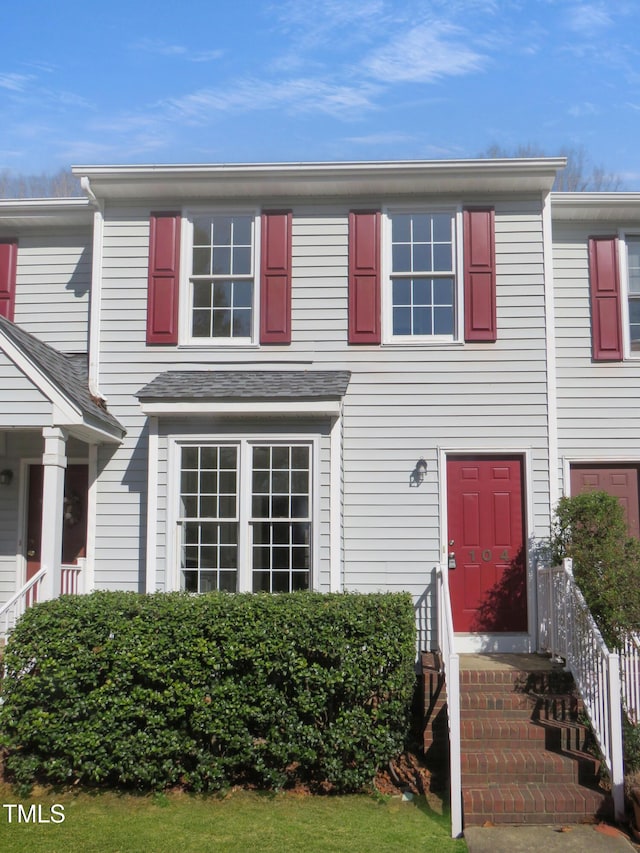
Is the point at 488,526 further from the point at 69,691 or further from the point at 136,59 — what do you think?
the point at 136,59

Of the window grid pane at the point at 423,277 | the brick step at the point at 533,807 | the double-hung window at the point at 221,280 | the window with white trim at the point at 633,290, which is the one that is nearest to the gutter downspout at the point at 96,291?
the double-hung window at the point at 221,280

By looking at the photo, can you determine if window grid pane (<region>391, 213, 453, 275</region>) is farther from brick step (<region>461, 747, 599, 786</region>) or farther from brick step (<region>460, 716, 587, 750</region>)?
brick step (<region>461, 747, 599, 786</region>)

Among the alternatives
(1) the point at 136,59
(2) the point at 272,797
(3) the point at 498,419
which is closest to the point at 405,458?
(3) the point at 498,419

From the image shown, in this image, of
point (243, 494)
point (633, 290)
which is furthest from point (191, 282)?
point (633, 290)

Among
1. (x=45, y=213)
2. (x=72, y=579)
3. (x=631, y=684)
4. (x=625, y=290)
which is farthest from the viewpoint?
(x=45, y=213)

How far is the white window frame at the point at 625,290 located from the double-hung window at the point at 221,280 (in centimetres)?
461

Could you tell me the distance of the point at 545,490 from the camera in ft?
29.4

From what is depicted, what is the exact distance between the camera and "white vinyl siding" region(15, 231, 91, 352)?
32.8ft

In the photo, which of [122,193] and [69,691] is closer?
[69,691]

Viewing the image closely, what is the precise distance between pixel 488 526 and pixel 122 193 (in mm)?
6019

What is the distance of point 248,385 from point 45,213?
3.73 m

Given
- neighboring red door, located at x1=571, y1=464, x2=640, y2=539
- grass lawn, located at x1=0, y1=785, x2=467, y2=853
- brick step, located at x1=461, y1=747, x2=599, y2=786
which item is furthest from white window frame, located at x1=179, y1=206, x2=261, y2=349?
brick step, located at x1=461, y1=747, x2=599, y2=786

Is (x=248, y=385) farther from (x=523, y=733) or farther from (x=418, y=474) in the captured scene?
(x=523, y=733)

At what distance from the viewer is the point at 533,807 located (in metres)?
5.93
